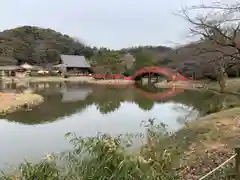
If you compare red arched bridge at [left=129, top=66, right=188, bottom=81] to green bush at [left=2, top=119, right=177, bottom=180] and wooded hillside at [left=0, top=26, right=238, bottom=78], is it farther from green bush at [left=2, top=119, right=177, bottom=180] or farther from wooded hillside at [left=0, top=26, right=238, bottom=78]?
green bush at [left=2, top=119, right=177, bottom=180]

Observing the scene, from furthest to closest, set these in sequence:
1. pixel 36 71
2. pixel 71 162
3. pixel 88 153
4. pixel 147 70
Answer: pixel 36 71, pixel 147 70, pixel 71 162, pixel 88 153

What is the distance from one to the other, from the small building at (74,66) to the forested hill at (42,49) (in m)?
1.39

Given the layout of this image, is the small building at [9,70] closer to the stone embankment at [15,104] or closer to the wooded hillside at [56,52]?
the wooded hillside at [56,52]

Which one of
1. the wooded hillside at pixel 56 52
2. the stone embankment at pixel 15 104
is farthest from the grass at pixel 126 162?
the wooded hillside at pixel 56 52

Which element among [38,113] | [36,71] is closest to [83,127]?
[38,113]

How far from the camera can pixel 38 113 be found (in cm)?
1168

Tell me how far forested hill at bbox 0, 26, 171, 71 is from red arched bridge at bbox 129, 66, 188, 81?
3.33 metres

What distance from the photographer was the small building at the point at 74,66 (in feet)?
128

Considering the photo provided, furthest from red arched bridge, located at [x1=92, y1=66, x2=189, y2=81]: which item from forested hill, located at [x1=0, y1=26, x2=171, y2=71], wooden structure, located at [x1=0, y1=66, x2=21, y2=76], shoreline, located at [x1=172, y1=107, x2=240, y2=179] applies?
shoreline, located at [x1=172, y1=107, x2=240, y2=179]

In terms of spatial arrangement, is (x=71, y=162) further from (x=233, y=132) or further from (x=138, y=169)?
(x=233, y=132)

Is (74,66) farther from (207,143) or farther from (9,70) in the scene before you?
(207,143)

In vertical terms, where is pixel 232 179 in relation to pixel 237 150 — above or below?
below

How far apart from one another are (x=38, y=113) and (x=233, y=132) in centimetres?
788

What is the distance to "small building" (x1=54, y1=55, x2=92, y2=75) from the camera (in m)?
38.9
